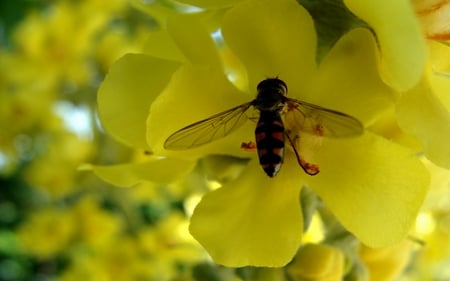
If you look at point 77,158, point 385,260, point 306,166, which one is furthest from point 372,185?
point 77,158

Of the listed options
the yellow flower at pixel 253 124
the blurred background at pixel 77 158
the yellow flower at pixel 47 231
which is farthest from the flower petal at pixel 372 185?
the yellow flower at pixel 47 231

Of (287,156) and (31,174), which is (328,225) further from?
(31,174)

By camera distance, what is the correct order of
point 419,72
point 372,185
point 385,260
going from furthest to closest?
point 385,260 → point 372,185 → point 419,72

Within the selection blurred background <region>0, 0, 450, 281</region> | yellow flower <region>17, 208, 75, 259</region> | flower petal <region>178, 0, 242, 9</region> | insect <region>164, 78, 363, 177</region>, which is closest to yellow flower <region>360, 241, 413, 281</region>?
insect <region>164, 78, 363, 177</region>

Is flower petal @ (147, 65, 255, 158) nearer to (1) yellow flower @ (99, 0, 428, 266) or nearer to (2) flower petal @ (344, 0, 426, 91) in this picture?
(1) yellow flower @ (99, 0, 428, 266)

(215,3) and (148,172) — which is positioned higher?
(215,3)

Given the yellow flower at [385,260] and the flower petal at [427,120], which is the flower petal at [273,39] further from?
the yellow flower at [385,260]

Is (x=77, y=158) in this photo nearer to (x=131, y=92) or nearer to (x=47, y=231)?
(x=47, y=231)
